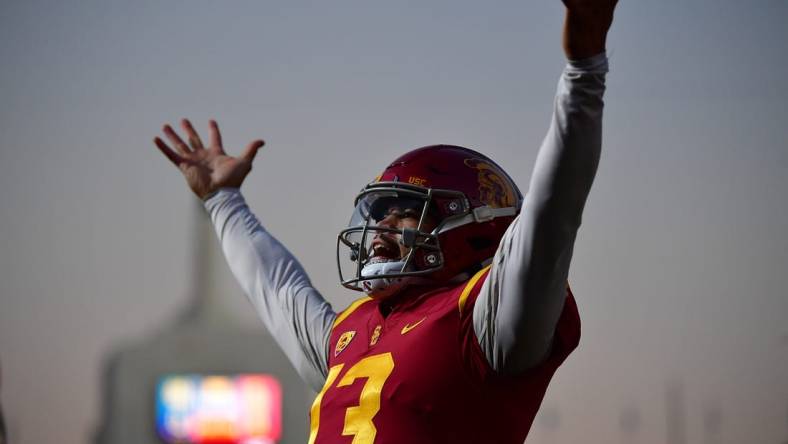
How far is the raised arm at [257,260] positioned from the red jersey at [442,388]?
517 mm

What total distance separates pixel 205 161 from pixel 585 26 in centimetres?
176

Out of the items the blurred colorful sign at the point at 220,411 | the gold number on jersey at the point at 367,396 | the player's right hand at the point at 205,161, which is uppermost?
the player's right hand at the point at 205,161

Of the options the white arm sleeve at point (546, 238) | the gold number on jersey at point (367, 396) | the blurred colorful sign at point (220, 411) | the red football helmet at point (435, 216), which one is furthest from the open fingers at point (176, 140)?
the blurred colorful sign at point (220, 411)

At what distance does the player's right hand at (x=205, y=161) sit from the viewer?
3361 millimetres

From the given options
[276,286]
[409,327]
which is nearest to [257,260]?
[276,286]

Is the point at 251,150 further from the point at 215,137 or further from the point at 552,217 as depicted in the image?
the point at 552,217

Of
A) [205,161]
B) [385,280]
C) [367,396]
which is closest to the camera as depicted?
[367,396]

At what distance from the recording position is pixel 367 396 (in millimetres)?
2367

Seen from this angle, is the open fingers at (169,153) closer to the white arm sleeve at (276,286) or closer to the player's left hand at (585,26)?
the white arm sleeve at (276,286)

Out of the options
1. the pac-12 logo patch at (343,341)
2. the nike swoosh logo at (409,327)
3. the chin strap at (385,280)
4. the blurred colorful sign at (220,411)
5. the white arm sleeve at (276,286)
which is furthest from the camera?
the blurred colorful sign at (220,411)

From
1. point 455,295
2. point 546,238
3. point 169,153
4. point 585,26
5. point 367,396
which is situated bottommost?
point 367,396

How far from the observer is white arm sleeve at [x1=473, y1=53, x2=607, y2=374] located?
6.38 feet

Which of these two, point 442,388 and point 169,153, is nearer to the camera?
point 442,388

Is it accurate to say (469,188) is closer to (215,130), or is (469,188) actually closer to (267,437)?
(215,130)
